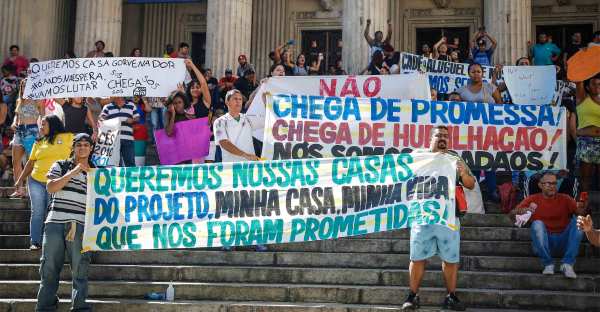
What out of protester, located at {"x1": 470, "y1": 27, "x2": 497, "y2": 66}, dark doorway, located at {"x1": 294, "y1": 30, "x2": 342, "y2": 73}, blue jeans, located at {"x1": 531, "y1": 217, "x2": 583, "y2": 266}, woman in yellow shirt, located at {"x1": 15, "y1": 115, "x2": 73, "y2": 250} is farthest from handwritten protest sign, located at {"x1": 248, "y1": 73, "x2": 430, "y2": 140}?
dark doorway, located at {"x1": 294, "y1": 30, "x2": 342, "y2": 73}

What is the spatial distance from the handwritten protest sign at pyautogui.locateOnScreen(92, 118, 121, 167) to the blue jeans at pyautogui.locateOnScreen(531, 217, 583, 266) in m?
Answer: 6.67

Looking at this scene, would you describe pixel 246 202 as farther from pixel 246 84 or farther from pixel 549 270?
pixel 246 84

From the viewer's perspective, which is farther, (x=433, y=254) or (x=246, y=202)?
(x=246, y=202)

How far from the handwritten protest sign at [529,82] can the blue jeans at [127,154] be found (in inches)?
262

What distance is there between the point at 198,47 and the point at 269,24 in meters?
2.62

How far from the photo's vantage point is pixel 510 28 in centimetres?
1659

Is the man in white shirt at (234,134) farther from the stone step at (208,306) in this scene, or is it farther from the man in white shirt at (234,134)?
the stone step at (208,306)

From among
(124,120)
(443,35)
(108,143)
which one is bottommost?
(108,143)

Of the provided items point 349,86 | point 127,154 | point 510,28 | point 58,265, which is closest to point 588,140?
point 349,86

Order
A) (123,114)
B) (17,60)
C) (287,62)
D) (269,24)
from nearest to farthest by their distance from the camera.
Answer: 1. (123,114)
2. (287,62)
3. (17,60)
4. (269,24)

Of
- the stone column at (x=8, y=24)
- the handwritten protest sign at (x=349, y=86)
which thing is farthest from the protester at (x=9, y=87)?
the handwritten protest sign at (x=349, y=86)

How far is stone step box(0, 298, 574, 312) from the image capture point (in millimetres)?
8102

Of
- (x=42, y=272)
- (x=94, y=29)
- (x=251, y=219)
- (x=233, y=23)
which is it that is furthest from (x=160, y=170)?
(x=94, y=29)

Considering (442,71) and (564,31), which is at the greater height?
(564,31)
